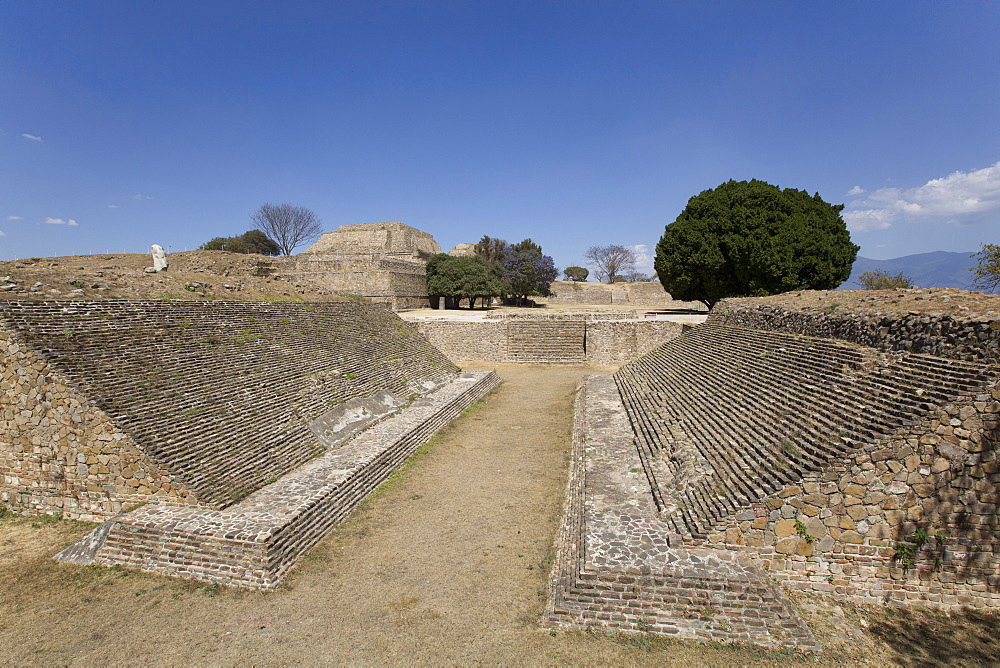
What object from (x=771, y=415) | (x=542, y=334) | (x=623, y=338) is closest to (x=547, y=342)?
(x=542, y=334)

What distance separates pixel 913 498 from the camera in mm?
4352

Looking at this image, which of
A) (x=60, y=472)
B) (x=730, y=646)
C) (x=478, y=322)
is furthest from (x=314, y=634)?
(x=478, y=322)

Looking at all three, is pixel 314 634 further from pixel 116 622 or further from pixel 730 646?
pixel 730 646

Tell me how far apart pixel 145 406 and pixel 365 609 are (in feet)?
13.2

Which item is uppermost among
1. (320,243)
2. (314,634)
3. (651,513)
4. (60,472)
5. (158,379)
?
(320,243)

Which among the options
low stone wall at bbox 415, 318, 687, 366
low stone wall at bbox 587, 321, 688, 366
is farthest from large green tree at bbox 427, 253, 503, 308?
low stone wall at bbox 587, 321, 688, 366

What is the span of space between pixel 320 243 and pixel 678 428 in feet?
109

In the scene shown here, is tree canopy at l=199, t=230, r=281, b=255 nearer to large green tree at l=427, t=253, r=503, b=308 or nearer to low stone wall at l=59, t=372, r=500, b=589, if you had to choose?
large green tree at l=427, t=253, r=503, b=308

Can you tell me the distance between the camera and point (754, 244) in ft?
72.4

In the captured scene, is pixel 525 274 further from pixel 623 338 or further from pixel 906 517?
pixel 906 517

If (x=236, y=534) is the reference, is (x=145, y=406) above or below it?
above

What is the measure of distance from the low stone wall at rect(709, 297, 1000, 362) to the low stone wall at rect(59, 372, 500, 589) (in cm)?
736

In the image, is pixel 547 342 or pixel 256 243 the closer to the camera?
pixel 547 342

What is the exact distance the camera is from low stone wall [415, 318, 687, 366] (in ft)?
63.4
